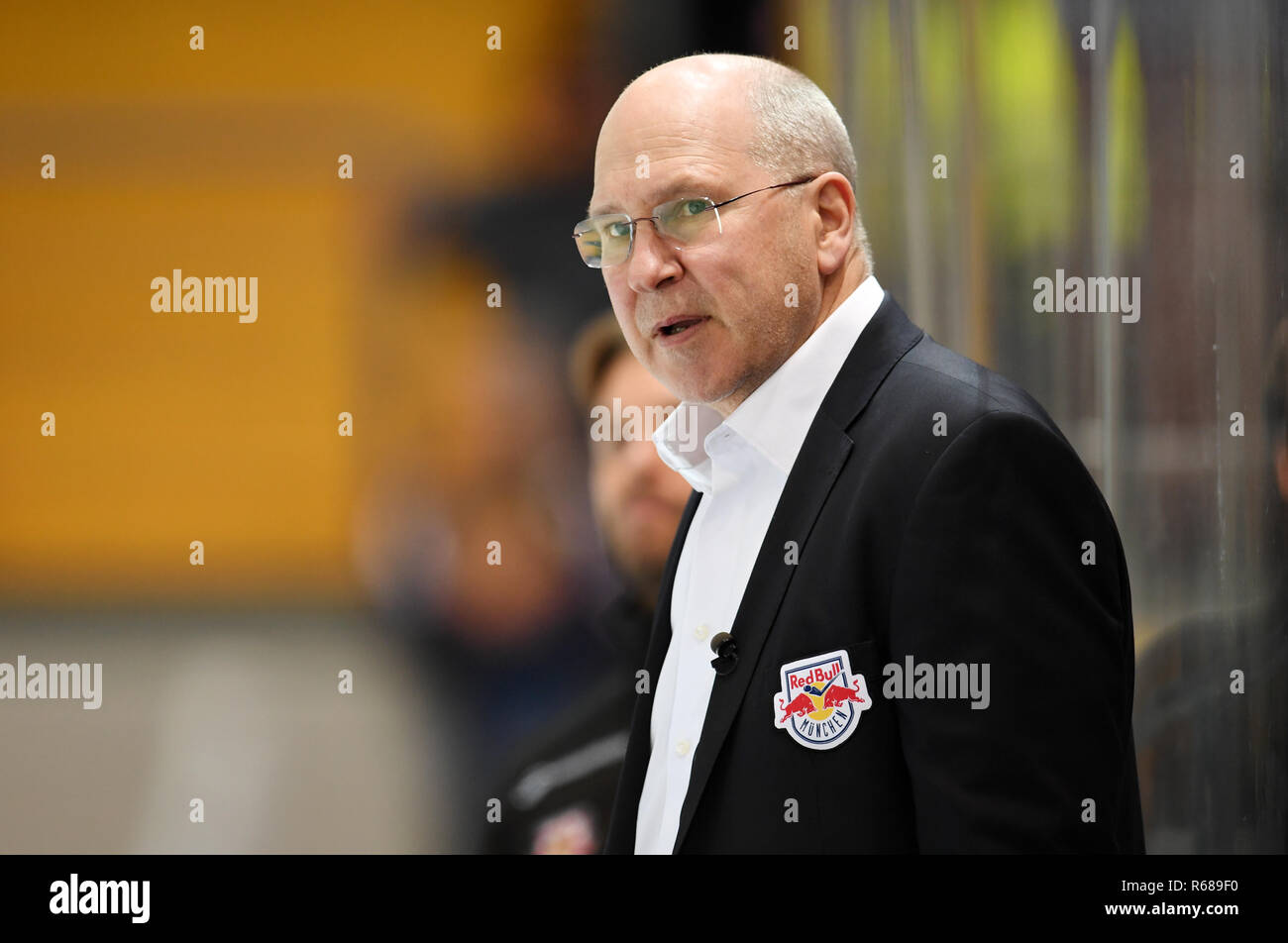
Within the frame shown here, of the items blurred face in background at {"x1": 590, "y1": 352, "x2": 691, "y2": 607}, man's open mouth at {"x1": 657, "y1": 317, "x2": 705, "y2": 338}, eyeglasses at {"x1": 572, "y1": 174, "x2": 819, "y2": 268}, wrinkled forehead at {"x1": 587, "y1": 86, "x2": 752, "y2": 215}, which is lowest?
blurred face in background at {"x1": 590, "y1": 352, "x2": 691, "y2": 607}

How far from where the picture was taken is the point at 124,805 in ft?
10.4

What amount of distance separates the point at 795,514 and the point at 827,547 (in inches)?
3.2

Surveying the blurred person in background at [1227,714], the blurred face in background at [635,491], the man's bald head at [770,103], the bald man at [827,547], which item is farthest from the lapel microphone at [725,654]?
the blurred person in background at [1227,714]

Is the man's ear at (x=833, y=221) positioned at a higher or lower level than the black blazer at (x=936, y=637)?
higher

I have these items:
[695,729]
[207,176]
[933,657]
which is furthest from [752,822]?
[207,176]

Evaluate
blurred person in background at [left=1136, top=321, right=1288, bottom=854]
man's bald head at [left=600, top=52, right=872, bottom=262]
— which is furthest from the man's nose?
blurred person in background at [left=1136, top=321, right=1288, bottom=854]

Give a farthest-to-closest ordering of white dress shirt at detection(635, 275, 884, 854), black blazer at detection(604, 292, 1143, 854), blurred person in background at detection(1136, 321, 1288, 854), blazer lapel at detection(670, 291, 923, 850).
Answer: blurred person in background at detection(1136, 321, 1288, 854)
white dress shirt at detection(635, 275, 884, 854)
blazer lapel at detection(670, 291, 923, 850)
black blazer at detection(604, 292, 1143, 854)

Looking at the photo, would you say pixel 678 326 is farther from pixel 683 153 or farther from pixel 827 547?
pixel 827 547

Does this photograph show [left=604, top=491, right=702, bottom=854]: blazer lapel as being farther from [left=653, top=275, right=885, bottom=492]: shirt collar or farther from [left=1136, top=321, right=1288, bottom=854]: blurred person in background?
[left=1136, top=321, right=1288, bottom=854]: blurred person in background

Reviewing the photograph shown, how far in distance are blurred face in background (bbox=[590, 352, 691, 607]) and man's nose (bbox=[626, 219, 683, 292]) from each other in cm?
141

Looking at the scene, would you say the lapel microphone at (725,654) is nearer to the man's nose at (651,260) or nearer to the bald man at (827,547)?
the bald man at (827,547)

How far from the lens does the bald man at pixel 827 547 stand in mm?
1270

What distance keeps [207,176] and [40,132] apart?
1.59 ft

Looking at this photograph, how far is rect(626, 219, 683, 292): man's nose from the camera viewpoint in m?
1.62
